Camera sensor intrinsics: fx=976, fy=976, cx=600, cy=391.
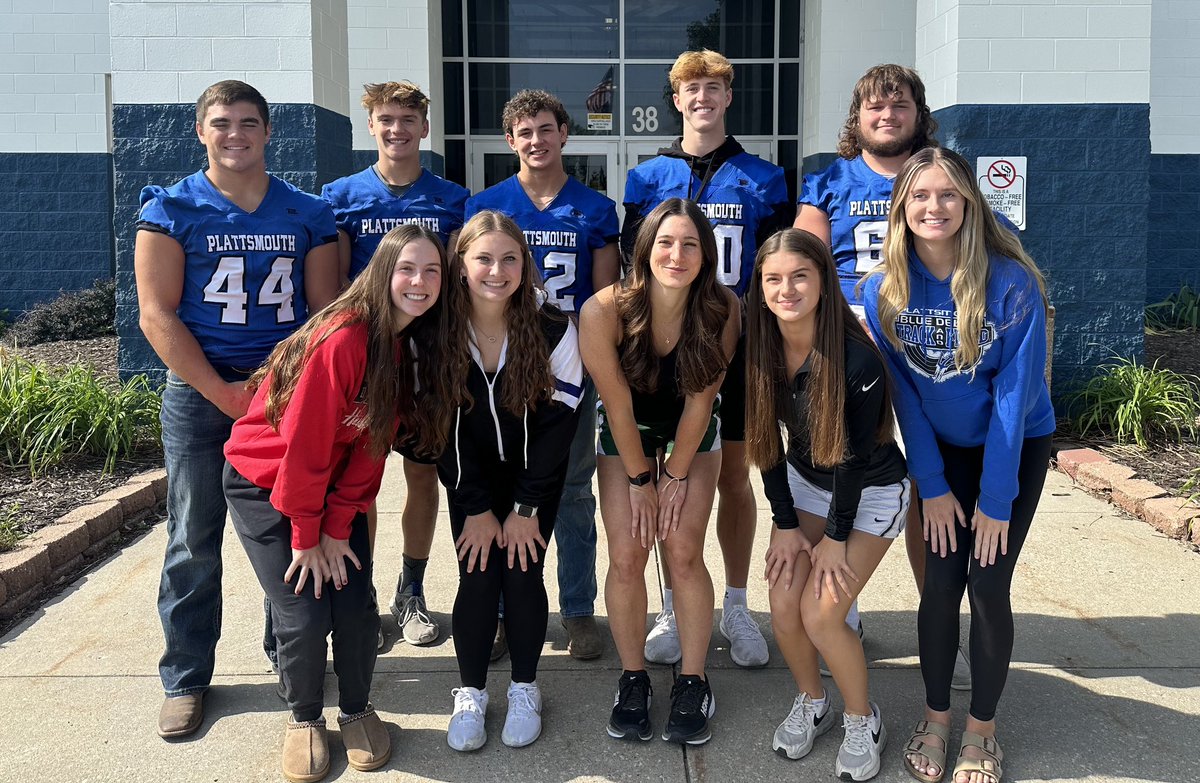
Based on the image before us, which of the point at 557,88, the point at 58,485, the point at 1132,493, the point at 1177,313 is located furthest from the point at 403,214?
the point at 1177,313

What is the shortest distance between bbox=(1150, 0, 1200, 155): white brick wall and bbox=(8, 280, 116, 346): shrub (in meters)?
11.6

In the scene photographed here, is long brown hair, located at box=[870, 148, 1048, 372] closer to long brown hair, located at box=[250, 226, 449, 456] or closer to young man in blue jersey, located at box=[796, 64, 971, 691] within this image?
young man in blue jersey, located at box=[796, 64, 971, 691]

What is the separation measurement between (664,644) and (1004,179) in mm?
5244

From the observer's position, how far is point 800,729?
308cm

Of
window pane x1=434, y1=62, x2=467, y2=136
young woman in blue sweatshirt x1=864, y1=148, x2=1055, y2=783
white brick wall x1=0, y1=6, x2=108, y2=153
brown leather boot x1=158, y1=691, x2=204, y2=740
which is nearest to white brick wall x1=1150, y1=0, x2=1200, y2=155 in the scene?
window pane x1=434, y1=62, x2=467, y2=136

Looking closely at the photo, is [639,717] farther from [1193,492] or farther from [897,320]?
[1193,492]

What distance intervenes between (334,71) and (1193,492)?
6.57m

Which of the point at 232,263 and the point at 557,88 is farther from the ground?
the point at 557,88

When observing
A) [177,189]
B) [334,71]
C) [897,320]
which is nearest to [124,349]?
[334,71]

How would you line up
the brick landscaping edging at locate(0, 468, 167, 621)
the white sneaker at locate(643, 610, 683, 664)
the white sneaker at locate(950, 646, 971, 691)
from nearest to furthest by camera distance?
1. the white sneaker at locate(950, 646, 971, 691)
2. the white sneaker at locate(643, 610, 683, 664)
3. the brick landscaping edging at locate(0, 468, 167, 621)

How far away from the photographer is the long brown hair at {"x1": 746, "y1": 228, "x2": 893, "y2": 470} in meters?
2.94

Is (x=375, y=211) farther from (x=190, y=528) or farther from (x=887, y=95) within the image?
(x=887, y=95)

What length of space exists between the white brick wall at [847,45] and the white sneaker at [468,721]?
337 inches

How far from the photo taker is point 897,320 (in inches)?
120
